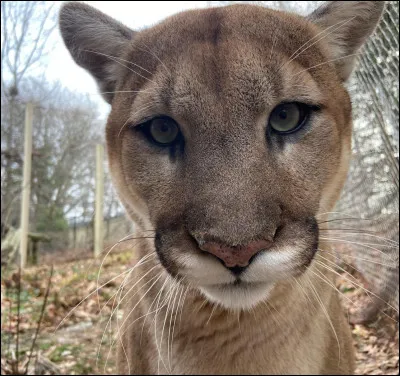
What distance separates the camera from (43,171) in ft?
24.7

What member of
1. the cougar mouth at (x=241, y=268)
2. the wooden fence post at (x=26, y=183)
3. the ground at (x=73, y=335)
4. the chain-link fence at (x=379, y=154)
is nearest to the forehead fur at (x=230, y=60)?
the cougar mouth at (x=241, y=268)

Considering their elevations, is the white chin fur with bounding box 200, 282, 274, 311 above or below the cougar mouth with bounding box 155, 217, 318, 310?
below

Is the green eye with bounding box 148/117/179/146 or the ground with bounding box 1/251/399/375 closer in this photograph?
the green eye with bounding box 148/117/179/146

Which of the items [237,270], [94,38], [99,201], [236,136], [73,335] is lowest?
[73,335]

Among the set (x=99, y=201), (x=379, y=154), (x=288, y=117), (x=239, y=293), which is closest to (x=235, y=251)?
(x=239, y=293)

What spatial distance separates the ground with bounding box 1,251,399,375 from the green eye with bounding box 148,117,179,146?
119cm

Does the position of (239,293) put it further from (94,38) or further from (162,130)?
(94,38)

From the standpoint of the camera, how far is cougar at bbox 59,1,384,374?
1.68 m

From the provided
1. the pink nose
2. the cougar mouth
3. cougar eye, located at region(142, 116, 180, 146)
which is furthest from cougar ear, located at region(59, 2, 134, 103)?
the pink nose

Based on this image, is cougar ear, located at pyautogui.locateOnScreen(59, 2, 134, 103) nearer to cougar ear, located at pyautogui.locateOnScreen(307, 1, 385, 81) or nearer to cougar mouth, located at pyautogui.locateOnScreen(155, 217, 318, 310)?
cougar ear, located at pyautogui.locateOnScreen(307, 1, 385, 81)

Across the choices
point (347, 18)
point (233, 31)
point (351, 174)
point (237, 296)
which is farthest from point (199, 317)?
point (351, 174)

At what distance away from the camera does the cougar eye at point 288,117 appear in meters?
1.93

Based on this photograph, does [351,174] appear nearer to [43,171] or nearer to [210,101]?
[210,101]

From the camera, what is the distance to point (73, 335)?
5129 mm
